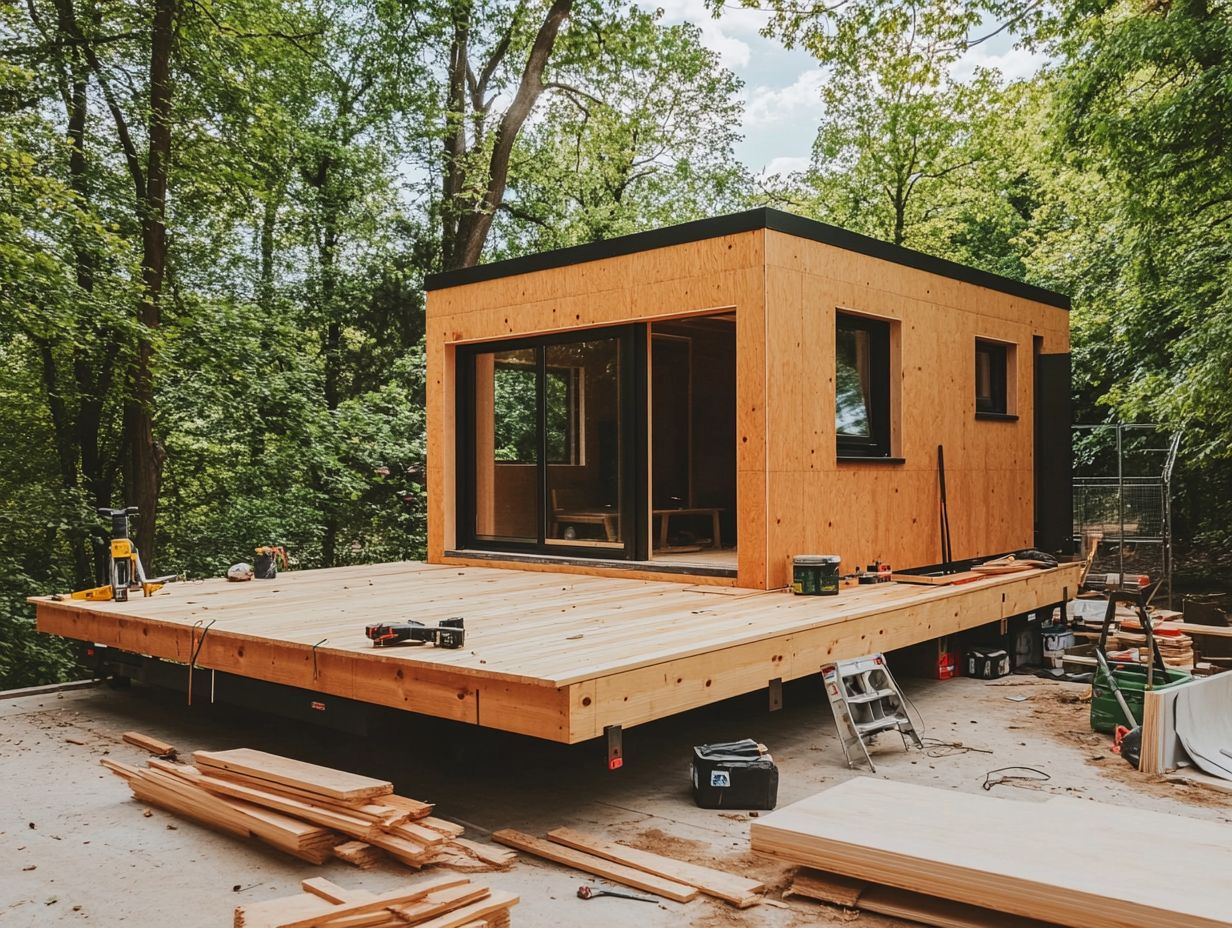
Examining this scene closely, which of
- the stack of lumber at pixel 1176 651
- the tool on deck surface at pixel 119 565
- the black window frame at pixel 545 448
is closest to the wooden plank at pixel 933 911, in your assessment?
the black window frame at pixel 545 448

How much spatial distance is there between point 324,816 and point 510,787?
4.02ft

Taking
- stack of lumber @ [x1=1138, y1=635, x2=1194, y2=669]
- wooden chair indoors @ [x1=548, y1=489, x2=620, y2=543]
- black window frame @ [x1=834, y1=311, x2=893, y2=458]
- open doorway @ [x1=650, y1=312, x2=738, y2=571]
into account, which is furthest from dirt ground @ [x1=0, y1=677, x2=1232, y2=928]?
open doorway @ [x1=650, y1=312, x2=738, y2=571]

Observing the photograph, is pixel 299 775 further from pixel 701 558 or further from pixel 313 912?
pixel 701 558

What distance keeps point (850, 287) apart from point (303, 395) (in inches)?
329

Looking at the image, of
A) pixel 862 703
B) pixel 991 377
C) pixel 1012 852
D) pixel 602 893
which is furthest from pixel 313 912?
pixel 991 377

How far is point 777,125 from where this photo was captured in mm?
23906

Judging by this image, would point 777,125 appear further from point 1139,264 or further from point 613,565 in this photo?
point 613,565

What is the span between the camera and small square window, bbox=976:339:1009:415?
8828 millimetres

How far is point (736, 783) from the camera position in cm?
413

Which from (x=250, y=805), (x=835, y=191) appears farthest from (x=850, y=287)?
(x=835, y=191)

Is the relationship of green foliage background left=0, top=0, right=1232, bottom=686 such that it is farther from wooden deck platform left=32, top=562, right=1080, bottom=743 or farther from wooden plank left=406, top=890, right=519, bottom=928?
wooden plank left=406, top=890, right=519, bottom=928

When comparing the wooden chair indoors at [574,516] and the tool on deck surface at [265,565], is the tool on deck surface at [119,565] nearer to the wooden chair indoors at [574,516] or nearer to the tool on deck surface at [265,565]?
the tool on deck surface at [265,565]

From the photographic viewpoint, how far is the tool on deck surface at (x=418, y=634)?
4.22 meters

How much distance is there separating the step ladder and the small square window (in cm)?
440
